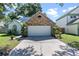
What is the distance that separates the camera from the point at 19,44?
8.34 meters

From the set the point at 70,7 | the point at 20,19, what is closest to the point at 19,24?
the point at 20,19

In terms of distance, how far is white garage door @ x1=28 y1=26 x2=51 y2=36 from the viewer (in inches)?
346

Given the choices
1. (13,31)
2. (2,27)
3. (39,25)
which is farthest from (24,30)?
(2,27)

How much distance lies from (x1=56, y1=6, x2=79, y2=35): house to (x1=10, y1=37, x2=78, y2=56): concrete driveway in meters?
0.73

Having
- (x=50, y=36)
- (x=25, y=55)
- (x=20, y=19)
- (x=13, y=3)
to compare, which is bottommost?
(x=25, y=55)

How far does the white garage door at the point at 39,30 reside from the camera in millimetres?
8794

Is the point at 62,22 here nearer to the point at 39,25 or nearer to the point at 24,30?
the point at 39,25

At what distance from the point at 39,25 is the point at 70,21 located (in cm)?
131

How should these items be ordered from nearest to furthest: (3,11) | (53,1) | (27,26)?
(53,1), (3,11), (27,26)

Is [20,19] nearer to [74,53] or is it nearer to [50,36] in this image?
[50,36]

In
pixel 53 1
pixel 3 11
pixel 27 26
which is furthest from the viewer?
pixel 27 26

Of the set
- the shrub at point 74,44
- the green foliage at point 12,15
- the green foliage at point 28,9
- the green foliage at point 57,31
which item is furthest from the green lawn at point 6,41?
the shrub at point 74,44

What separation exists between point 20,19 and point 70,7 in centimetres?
200

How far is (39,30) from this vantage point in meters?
8.84
